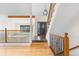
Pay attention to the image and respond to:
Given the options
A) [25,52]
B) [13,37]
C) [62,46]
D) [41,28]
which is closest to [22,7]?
[13,37]

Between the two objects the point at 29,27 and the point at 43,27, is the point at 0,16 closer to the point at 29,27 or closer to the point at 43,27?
the point at 29,27

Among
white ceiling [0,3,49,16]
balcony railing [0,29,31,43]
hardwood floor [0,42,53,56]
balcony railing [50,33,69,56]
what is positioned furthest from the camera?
balcony railing [0,29,31,43]

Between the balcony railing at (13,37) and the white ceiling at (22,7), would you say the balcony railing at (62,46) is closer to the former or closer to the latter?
the white ceiling at (22,7)

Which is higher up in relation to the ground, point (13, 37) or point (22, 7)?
point (22, 7)

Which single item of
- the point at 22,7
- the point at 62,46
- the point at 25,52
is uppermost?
the point at 22,7

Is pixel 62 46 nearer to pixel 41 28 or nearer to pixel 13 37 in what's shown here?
pixel 13 37

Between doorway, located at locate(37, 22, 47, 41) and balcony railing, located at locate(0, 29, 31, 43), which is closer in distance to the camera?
balcony railing, located at locate(0, 29, 31, 43)

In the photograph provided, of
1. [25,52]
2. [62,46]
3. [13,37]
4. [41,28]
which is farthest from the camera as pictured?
[41,28]

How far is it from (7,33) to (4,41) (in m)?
0.55

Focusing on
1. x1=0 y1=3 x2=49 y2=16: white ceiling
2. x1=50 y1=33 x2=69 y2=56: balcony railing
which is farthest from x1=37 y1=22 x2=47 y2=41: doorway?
x1=50 y1=33 x2=69 y2=56: balcony railing

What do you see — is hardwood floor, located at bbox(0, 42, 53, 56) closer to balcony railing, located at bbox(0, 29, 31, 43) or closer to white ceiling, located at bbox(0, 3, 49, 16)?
balcony railing, located at bbox(0, 29, 31, 43)

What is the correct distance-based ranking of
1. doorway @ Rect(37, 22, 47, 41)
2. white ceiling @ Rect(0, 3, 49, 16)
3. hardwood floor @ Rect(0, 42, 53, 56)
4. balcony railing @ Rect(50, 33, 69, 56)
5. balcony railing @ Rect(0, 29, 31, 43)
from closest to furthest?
balcony railing @ Rect(50, 33, 69, 56)
hardwood floor @ Rect(0, 42, 53, 56)
white ceiling @ Rect(0, 3, 49, 16)
balcony railing @ Rect(0, 29, 31, 43)
doorway @ Rect(37, 22, 47, 41)

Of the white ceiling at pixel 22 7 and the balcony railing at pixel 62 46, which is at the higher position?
the white ceiling at pixel 22 7

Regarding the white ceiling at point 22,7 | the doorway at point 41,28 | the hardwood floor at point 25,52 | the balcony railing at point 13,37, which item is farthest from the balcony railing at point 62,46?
the doorway at point 41,28
